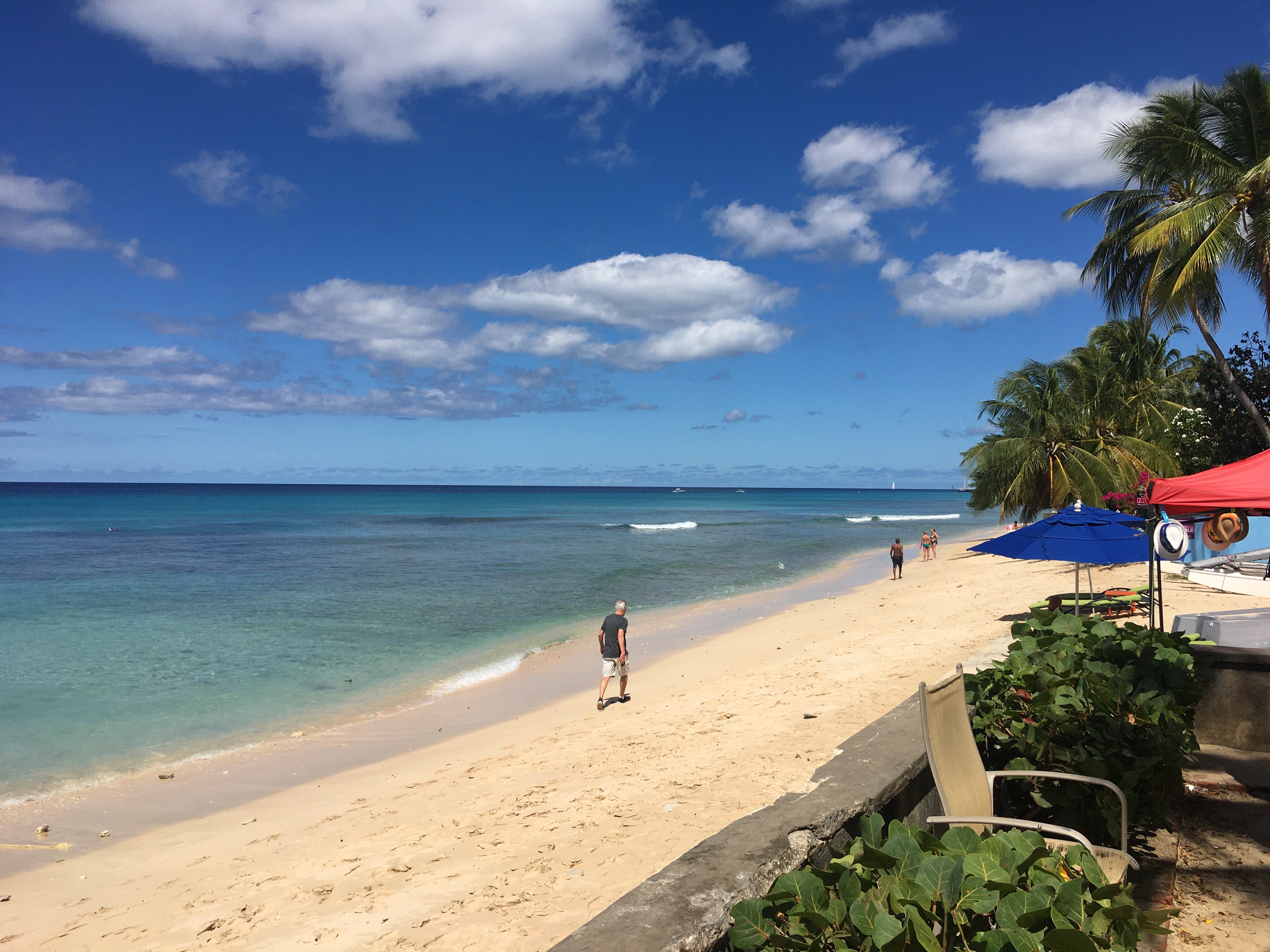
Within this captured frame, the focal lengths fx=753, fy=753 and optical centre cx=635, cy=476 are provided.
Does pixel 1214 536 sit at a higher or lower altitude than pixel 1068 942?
higher

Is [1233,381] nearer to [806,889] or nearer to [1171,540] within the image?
[1171,540]

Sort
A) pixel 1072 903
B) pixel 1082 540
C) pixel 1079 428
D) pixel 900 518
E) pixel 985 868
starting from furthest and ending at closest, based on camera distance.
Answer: pixel 900 518 < pixel 1079 428 < pixel 1082 540 < pixel 985 868 < pixel 1072 903

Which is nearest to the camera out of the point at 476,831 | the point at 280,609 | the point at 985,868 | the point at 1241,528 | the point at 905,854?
the point at 985,868

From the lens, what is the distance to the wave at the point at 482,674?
12203mm

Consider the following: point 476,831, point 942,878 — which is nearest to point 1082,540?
point 476,831

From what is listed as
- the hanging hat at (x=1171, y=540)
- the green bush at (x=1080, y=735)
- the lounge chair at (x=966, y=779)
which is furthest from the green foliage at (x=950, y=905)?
the hanging hat at (x=1171, y=540)

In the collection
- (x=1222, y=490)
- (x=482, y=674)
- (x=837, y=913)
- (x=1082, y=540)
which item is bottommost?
(x=482, y=674)

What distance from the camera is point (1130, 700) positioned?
11.4 ft

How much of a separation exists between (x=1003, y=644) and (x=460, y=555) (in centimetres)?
2982

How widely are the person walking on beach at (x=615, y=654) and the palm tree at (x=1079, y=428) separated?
19.5 m

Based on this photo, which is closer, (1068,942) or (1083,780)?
(1068,942)

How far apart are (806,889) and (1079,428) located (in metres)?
28.0

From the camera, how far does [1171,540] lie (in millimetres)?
5566

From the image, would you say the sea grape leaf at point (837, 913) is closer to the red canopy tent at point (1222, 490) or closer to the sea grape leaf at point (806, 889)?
the sea grape leaf at point (806, 889)
